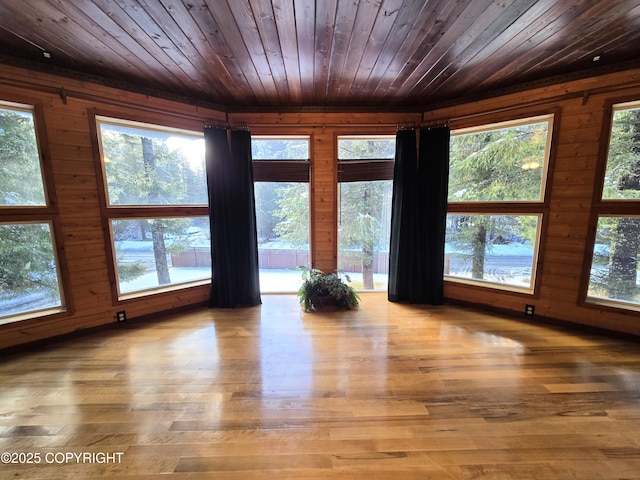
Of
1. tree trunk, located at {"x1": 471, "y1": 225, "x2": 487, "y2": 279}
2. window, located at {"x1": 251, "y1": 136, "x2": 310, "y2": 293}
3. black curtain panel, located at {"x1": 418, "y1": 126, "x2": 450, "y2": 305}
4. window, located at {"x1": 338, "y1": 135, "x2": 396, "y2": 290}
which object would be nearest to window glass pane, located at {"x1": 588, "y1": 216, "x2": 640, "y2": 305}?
tree trunk, located at {"x1": 471, "y1": 225, "x2": 487, "y2": 279}

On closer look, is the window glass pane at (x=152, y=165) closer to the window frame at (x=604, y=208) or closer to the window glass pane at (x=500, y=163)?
the window glass pane at (x=500, y=163)

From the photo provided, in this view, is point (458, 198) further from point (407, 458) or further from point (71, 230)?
point (71, 230)

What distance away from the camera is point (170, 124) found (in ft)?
9.97

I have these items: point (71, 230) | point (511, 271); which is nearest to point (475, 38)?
point (511, 271)

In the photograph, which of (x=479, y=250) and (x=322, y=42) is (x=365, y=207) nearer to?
(x=479, y=250)

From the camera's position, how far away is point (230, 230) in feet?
11.0

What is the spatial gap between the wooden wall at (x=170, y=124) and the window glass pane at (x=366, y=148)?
88 cm

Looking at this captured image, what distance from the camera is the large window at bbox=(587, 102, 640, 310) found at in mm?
2418

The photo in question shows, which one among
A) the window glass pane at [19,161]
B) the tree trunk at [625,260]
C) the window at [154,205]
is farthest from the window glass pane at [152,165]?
the tree trunk at [625,260]

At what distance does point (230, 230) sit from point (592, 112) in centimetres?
408

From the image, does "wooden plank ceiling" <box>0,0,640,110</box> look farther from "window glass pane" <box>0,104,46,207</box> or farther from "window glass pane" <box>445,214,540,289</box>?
"window glass pane" <box>445,214,540,289</box>

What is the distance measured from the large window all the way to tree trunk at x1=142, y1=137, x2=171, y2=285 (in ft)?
15.6

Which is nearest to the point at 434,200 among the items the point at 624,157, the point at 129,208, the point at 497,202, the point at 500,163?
the point at 497,202

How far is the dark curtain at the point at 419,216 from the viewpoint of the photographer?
10.7 feet
